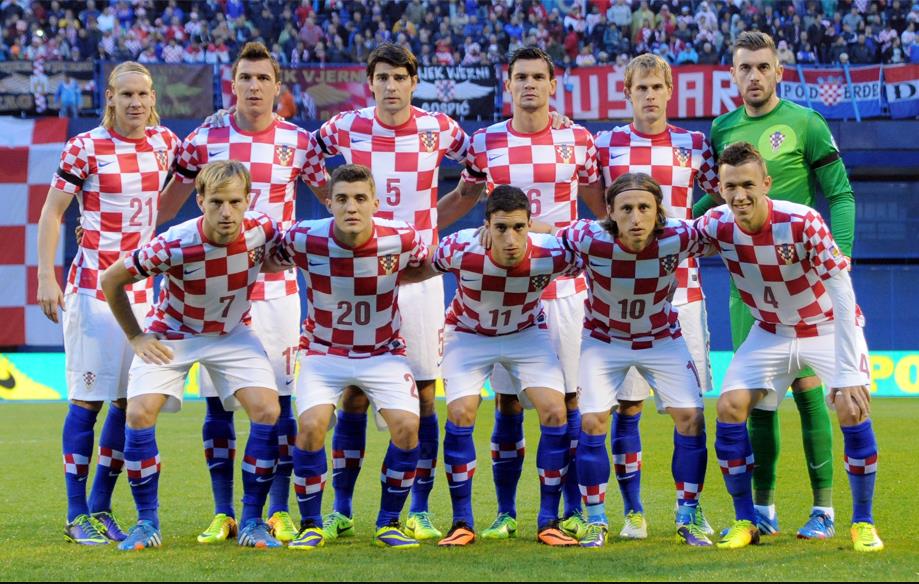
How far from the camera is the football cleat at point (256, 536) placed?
5.24 m

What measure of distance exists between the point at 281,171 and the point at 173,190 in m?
0.61

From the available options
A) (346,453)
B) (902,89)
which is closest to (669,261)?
(346,453)

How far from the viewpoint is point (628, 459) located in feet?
18.7

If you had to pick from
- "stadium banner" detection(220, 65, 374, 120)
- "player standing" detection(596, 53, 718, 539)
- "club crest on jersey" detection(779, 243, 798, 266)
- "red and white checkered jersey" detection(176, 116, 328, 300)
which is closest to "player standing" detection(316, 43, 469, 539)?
"red and white checkered jersey" detection(176, 116, 328, 300)

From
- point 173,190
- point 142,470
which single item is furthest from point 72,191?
point 142,470

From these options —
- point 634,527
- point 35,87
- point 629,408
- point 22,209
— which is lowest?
point 634,527

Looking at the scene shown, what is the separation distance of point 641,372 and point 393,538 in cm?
133

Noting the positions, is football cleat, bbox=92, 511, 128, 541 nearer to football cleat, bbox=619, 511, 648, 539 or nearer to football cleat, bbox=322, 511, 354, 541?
football cleat, bbox=322, 511, 354, 541

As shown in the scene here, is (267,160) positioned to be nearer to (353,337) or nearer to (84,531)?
(353,337)

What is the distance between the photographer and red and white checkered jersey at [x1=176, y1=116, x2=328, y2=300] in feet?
19.0

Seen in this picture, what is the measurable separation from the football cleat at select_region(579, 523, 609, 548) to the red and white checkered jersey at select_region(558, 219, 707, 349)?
2.66ft

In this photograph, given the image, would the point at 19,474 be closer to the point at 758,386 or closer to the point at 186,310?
the point at 186,310

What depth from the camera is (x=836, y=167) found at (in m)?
5.86

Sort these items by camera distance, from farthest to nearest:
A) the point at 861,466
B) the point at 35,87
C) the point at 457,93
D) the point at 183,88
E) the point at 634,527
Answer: the point at 35,87 → the point at 457,93 → the point at 183,88 → the point at 634,527 → the point at 861,466
